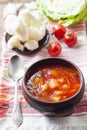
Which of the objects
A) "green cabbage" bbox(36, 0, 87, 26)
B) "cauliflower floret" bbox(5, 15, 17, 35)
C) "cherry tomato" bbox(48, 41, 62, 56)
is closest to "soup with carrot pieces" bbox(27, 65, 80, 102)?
"cherry tomato" bbox(48, 41, 62, 56)

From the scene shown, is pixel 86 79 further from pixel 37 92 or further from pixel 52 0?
pixel 52 0

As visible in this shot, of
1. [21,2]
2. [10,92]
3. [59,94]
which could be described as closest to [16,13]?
[21,2]

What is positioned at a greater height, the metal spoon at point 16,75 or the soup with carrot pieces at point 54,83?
the soup with carrot pieces at point 54,83

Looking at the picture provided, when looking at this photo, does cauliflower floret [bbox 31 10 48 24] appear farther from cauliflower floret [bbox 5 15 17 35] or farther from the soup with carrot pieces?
the soup with carrot pieces

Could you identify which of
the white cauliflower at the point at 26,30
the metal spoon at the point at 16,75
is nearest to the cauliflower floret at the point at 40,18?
the white cauliflower at the point at 26,30

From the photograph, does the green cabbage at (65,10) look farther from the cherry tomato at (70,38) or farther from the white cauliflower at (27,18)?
the white cauliflower at (27,18)

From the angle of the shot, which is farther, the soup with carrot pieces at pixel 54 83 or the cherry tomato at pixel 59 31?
the cherry tomato at pixel 59 31

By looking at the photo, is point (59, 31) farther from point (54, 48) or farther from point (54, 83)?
point (54, 83)
